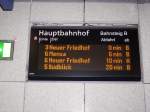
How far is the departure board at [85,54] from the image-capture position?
9.77 feet

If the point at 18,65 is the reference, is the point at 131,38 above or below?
above

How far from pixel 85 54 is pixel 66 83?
1.43 ft

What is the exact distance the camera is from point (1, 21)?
3.32 m

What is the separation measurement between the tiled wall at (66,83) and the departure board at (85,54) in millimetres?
127

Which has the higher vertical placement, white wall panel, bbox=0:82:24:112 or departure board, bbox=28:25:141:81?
departure board, bbox=28:25:141:81

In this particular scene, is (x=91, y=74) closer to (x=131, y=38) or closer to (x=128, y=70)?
(x=128, y=70)

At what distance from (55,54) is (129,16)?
1.14 m

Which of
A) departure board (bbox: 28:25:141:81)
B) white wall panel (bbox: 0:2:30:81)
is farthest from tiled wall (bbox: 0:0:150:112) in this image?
departure board (bbox: 28:25:141:81)

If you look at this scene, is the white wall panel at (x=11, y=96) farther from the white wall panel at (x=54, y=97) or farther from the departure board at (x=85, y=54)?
the departure board at (x=85, y=54)

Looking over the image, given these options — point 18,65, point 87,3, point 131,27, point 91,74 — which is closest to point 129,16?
point 131,27

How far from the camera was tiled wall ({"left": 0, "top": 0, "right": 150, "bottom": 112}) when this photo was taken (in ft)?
9.80

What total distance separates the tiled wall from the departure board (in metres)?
0.13

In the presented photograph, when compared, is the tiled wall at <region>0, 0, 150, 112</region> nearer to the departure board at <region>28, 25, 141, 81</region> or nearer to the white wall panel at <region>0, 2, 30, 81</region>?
the white wall panel at <region>0, 2, 30, 81</region>

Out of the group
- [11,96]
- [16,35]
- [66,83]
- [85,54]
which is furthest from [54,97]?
[16,35]
